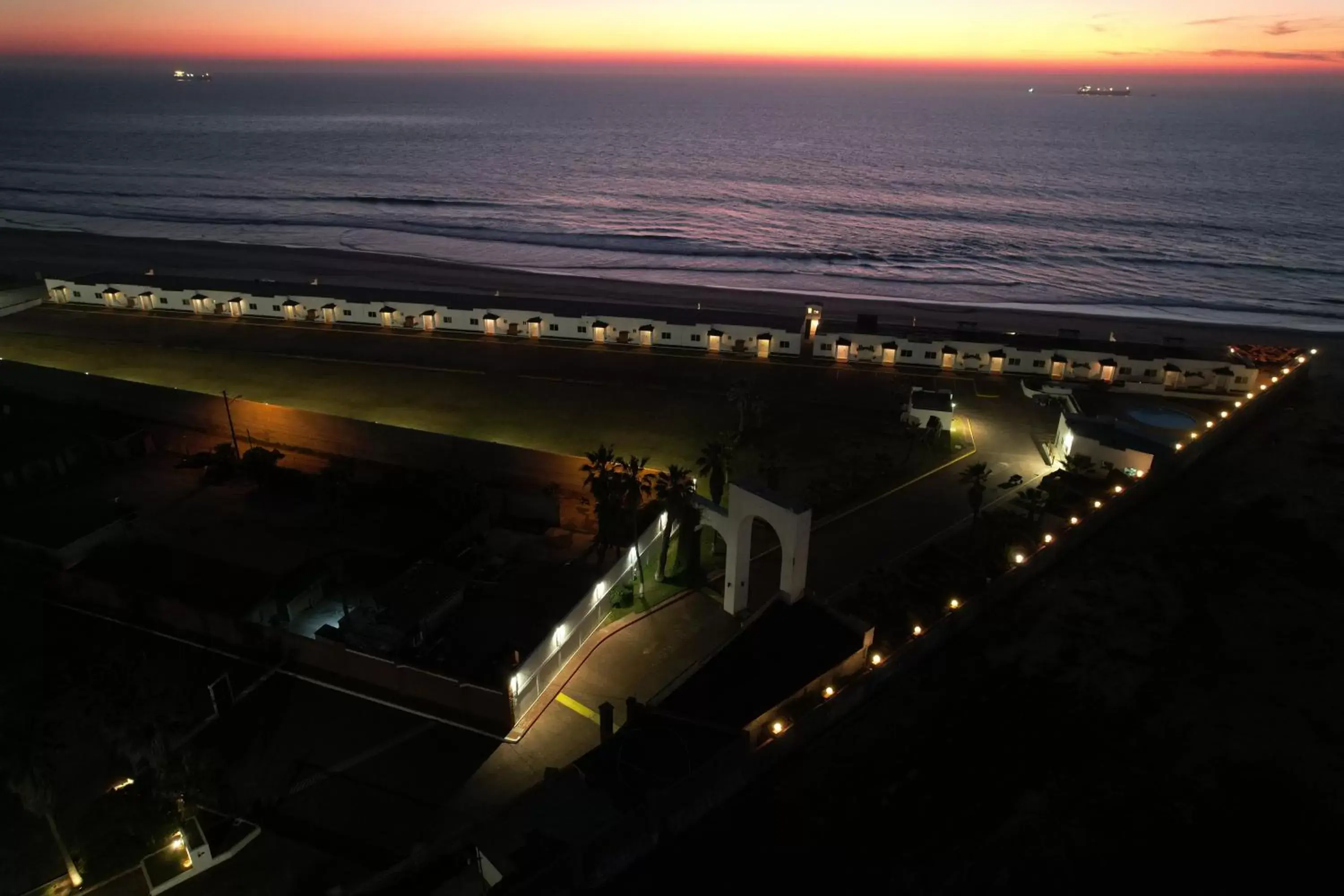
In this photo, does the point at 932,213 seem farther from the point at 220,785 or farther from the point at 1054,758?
the point at 220,785

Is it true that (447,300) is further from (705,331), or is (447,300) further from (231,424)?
(231,424)

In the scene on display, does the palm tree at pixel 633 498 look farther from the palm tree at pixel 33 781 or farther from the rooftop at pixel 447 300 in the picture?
the rooftop at pixel 447 300

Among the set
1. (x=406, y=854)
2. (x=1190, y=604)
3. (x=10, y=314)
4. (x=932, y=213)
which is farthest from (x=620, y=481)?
(x=932, y=213)

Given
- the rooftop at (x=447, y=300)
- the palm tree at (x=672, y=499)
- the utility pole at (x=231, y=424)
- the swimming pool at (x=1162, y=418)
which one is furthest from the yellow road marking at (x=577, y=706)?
the rooftop at (x=447, y=300)

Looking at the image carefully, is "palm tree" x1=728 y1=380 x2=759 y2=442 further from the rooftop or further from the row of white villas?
the rooftop

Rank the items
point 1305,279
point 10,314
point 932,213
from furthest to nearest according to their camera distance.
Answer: point 932,213 < point 1305,279 < point 10,314

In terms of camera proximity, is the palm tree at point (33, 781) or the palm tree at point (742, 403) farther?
the palm tree at point (742, 403)
